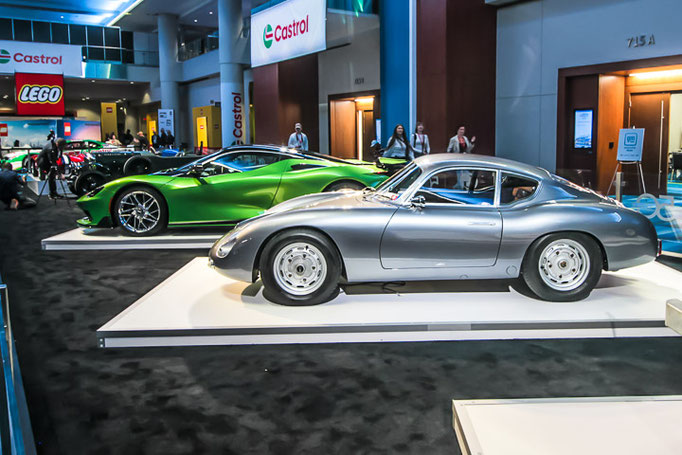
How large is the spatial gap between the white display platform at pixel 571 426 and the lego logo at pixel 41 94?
23952 millimetres

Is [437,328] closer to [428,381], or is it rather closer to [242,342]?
[428,381]

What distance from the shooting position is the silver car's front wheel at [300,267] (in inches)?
191

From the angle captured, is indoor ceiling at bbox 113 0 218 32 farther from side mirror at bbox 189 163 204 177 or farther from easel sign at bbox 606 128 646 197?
side mirror at bbox 189 163 204 177

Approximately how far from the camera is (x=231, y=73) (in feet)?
90.7

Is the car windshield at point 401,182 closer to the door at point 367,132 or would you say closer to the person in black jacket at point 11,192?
the person in black jacket at point 11,192

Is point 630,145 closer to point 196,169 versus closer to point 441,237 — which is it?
point 196,169

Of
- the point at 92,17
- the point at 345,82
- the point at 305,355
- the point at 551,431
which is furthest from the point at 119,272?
the point at 92,17

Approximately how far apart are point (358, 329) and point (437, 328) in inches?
22.4

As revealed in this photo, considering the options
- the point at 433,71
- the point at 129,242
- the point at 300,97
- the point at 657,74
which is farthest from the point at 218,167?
the point at 300,97

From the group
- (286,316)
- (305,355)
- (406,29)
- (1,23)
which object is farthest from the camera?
(1,23)

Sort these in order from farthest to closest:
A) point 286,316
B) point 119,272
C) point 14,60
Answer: point 14,60 < point 119,272 < point 286,316

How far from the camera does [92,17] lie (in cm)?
3888

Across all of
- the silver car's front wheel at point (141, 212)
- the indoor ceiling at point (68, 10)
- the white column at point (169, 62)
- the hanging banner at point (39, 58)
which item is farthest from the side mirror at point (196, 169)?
the hanging banner at point (39, 58)

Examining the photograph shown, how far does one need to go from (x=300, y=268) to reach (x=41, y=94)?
21870 mm
